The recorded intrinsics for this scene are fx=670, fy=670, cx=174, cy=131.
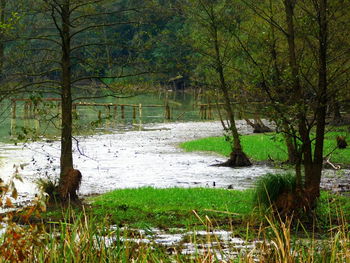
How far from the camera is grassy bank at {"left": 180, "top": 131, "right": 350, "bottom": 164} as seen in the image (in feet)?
80.1

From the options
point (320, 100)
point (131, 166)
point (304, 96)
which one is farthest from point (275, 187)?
point (131, 166)

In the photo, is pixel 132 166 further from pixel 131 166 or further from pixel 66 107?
pixel 66 107

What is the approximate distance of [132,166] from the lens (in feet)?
76.6

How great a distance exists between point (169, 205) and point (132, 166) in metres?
9.19

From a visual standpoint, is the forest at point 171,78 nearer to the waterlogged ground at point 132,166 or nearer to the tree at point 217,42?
the tree at point 217,42

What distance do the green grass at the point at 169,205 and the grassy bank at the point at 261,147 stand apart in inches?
310

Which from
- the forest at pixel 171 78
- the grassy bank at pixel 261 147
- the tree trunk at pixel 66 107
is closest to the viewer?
the forest at pixel 171 78

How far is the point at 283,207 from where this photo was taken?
1176 centimetres

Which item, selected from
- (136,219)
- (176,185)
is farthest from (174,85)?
(136,219)

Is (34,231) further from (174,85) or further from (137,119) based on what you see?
(174,85)

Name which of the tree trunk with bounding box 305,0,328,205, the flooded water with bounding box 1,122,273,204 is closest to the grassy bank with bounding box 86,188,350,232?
the tree trunk with bounding box 305,0,328,205

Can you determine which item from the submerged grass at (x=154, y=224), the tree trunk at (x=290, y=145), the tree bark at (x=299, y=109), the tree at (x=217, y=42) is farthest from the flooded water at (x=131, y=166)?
the tree bark at (x=299, y=109)

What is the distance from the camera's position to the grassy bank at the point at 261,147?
2442 cm

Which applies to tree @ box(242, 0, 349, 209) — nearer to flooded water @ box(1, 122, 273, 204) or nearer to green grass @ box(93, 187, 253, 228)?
green grass @ box(93, 187, 253, 228)
